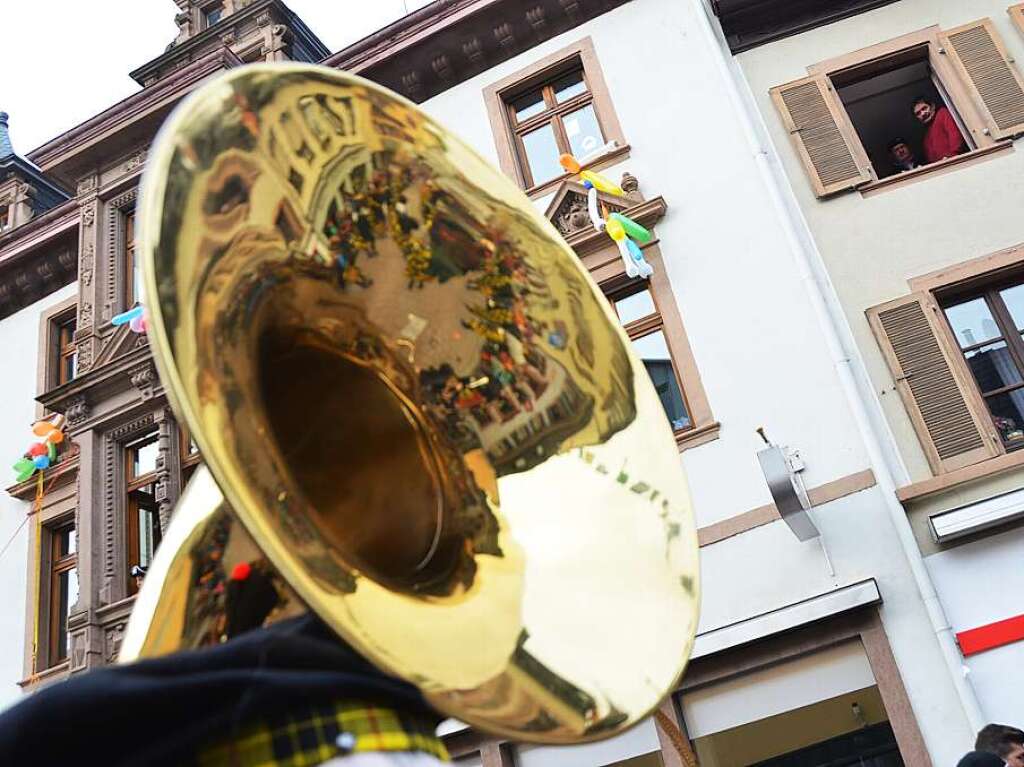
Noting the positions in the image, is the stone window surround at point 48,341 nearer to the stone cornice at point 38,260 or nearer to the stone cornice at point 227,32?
the stone cornice at point 38,260

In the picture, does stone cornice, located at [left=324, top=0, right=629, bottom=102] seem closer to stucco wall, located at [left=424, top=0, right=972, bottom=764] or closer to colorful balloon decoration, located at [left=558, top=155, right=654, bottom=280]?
stucco wall, located at [left=424, top=0, right=972, bottom=764]

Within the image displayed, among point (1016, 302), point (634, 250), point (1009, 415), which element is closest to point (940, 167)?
point (1016, 302)

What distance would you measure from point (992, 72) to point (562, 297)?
7570 mm

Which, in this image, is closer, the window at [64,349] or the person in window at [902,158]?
the person in window at [902,158]

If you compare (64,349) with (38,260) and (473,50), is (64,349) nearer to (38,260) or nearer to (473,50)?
(38,260)

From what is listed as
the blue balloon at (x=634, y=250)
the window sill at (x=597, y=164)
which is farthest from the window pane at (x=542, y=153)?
the blue balloon at (x=634, y=250)

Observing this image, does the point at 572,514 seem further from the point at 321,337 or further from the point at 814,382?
the point at 814,382

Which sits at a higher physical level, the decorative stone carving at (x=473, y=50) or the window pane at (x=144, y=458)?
the decorative stone carving at (x=473, y=50)

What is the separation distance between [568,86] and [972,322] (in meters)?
4.45

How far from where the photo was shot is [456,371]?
235 cm

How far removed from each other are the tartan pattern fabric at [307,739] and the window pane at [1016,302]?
750 cm

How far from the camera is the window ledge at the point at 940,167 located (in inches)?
323

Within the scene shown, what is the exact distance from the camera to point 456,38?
10.5 meters

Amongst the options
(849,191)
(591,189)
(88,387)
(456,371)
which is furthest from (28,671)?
(456,371)
